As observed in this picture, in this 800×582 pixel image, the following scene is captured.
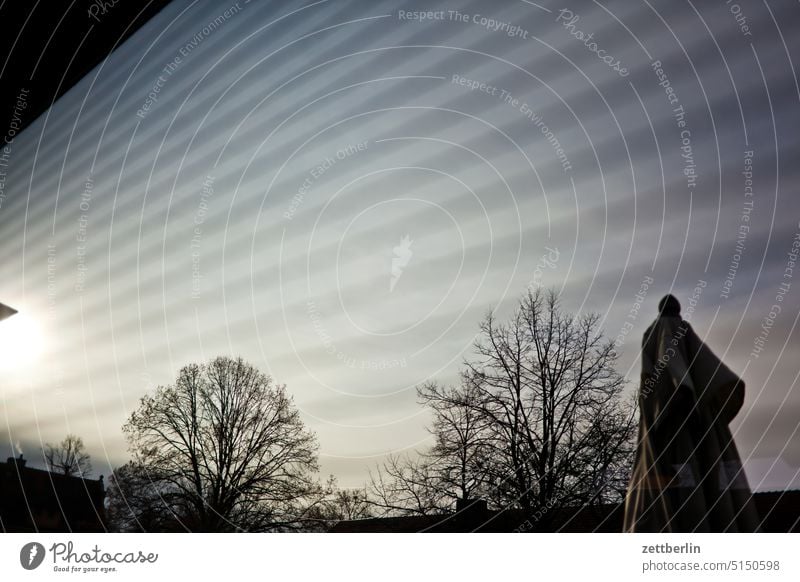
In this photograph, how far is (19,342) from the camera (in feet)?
8.13

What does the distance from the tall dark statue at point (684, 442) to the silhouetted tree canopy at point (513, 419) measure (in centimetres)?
18

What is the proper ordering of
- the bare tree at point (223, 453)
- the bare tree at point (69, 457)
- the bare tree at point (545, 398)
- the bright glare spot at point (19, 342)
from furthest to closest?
1. the bright glare spot at point (19, 342)
2. the bare tree at point (69, 457)
3. the bare tree at point (223, 453)
4. the bare tree at point (545, 398)

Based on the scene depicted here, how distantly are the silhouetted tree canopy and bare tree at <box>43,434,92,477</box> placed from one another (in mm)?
1144

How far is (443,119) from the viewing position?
82.3 inches

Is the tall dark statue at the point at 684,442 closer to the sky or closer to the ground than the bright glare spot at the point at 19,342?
closer to the ground

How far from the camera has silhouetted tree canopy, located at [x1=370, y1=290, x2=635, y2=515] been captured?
181 centimetres

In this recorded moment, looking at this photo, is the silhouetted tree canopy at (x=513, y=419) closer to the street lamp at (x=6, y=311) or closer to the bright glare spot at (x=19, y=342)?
the bright glare spot at (x=19, y=342)

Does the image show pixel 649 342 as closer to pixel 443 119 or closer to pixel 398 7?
pixel 443 119

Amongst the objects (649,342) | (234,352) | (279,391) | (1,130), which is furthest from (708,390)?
(1,130)

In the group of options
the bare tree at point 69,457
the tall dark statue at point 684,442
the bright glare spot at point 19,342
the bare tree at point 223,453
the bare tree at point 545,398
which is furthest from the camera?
the bright glare spot at point 19,342

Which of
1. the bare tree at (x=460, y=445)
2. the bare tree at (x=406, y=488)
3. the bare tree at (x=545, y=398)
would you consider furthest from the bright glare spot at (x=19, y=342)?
the bare tree at (x=545, y=398)

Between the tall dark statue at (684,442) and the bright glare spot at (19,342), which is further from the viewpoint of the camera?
the bright glare spot at (19,342)

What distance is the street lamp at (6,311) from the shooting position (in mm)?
2530

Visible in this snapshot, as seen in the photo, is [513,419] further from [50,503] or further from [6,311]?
[6,311]
